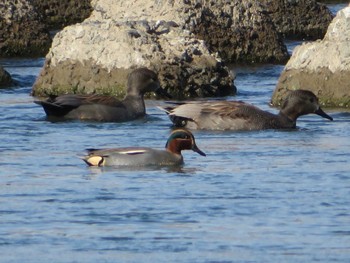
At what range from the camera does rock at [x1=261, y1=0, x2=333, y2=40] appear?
107ft

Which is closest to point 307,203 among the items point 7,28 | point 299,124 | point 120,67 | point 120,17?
→ point 299,124

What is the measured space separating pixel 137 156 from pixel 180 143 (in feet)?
1.56

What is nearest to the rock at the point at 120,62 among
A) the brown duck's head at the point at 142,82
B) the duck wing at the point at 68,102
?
the brown duck's head at the point at 142,82

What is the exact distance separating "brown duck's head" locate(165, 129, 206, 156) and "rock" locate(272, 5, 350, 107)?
19.0 feet

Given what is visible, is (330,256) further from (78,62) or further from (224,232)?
(78,62)

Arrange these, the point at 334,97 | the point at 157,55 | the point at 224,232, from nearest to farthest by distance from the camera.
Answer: the point at 224,232 < the point at 334,97 < the point at 157,55

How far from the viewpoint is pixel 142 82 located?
2038 cm

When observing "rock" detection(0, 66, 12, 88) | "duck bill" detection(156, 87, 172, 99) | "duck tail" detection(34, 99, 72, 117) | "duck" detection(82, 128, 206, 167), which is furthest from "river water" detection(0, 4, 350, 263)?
"rock" detection(0, 66, 12, 88)

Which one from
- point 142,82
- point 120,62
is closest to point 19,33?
point 120,62

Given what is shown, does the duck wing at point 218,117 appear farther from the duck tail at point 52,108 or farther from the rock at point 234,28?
the rock at point 234,28

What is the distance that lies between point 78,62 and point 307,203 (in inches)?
385

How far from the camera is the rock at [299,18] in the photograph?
32531mm

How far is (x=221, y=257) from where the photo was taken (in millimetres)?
11359

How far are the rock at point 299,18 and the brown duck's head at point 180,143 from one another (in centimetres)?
1696
